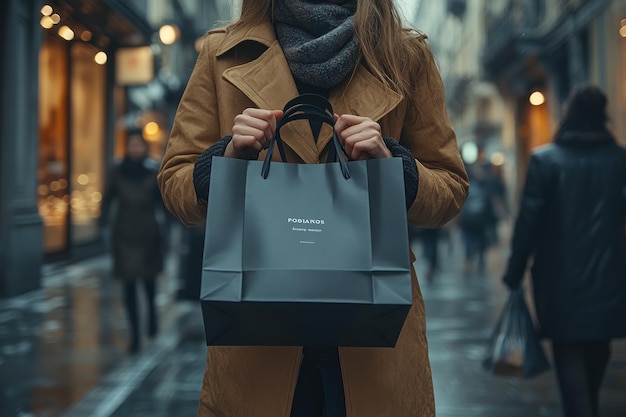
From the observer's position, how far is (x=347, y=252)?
158cm

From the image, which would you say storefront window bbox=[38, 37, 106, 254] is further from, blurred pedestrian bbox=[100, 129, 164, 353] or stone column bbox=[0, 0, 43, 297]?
blurred pedestrian bbox=[100, 129, 164, 353]

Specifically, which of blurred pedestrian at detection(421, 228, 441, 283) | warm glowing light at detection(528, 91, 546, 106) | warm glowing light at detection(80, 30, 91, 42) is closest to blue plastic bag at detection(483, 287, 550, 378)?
warm glowing light at detection(80, 30, 91, 42)

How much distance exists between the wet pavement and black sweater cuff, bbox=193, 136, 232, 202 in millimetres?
3421

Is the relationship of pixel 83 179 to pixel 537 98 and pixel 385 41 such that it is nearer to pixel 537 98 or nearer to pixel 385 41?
pixel 537 98

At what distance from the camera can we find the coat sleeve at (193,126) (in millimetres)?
1966

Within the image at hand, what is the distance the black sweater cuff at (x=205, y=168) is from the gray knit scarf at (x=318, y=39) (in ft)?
0.84

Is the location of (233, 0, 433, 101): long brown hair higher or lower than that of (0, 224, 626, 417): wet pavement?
higher

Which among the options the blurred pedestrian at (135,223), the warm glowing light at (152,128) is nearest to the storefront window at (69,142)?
the blurred pedestrian at (135,223)

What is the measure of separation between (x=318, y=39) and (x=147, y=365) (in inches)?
196

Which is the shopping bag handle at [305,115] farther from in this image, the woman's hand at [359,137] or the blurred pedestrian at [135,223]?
the blurred pedestrian at [135,223]

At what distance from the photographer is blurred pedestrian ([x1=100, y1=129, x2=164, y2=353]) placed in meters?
7.43

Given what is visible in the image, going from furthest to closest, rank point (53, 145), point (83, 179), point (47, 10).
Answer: point (83, 179), point (53, 145), point (47, 10)

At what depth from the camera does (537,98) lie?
23234 millimetres

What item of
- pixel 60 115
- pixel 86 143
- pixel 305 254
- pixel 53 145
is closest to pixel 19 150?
pixel 53 145
